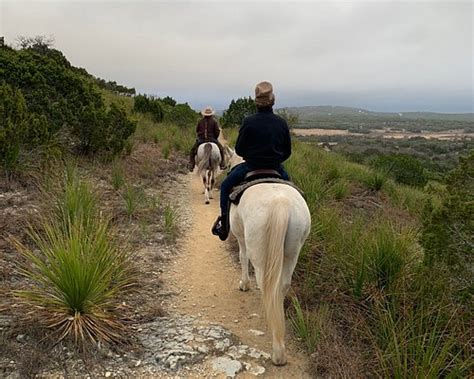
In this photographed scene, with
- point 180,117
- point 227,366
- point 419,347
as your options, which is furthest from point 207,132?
point 180,117

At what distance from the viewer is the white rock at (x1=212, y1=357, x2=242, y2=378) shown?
3387 millimetres

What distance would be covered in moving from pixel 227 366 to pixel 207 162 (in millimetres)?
6185

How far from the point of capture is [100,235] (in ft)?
13.5

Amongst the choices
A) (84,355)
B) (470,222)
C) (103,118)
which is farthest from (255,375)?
(103,118)

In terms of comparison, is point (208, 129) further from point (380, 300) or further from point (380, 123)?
point (380, 123)

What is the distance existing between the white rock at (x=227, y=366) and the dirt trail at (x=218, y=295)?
8 cm

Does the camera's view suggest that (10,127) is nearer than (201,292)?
No

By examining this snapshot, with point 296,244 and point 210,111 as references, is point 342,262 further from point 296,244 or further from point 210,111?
point 210,111

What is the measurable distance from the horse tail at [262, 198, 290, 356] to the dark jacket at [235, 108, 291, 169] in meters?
0.92

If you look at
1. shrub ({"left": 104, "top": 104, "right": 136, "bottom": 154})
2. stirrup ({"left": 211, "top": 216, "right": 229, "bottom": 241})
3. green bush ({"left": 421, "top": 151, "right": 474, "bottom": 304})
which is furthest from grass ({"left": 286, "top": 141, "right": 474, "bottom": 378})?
shrub ({"left": 104, "top": 104, "right": 136, "bottom": 154})

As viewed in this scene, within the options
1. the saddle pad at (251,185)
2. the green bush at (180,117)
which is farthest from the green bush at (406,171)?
the saddle pad at (251,185)

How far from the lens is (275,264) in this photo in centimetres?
340

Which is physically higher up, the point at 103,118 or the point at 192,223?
the point at 103,118

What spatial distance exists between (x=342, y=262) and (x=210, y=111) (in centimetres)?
644
